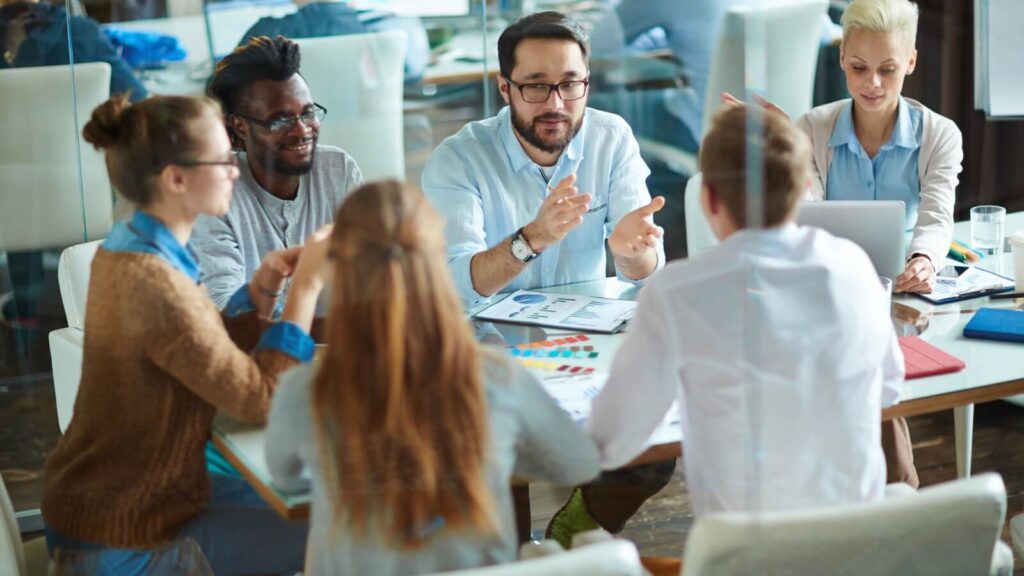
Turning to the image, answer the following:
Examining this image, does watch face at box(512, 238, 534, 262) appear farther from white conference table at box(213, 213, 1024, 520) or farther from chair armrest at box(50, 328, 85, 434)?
chair armrest at box(50, 328, 85, 434)

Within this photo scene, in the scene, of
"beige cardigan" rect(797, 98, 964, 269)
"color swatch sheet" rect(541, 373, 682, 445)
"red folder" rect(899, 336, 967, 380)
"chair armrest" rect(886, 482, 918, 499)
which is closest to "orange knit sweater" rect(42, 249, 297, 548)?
"color swatch sheet" rect(541, 373, 682, 445)

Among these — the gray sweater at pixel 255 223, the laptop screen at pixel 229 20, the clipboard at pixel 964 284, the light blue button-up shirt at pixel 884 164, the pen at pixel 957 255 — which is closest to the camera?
the gray sweater at pixel 255 223

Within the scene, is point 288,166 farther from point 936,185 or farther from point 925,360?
point 936,185

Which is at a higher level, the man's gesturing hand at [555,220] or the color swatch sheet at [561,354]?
the man's gesturing hand at [555,220]

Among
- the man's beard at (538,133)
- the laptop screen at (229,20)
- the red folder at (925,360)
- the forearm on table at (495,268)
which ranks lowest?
the red folder at (925,360)

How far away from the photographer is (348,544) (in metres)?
1.45

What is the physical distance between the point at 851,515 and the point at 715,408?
232 mm

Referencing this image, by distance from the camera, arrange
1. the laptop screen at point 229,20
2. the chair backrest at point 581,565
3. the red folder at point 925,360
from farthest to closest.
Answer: the red folder at point 925,360 < the laptop screen at point 229,20 < the chair backrest at point 581,565

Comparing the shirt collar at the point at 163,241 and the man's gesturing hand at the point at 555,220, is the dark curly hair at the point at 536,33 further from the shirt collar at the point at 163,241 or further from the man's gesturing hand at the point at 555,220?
the shirt collar at the point at 163,241

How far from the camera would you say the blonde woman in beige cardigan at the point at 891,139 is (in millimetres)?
2215

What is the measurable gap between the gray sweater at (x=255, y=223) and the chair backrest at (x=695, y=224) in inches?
17.4

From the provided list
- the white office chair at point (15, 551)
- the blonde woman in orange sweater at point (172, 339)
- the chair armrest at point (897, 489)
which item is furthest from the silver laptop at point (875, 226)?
the white office chair at point (15, 551)

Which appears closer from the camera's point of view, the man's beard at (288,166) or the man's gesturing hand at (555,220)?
the man's beard at (288,166)

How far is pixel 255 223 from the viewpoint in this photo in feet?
5.08
